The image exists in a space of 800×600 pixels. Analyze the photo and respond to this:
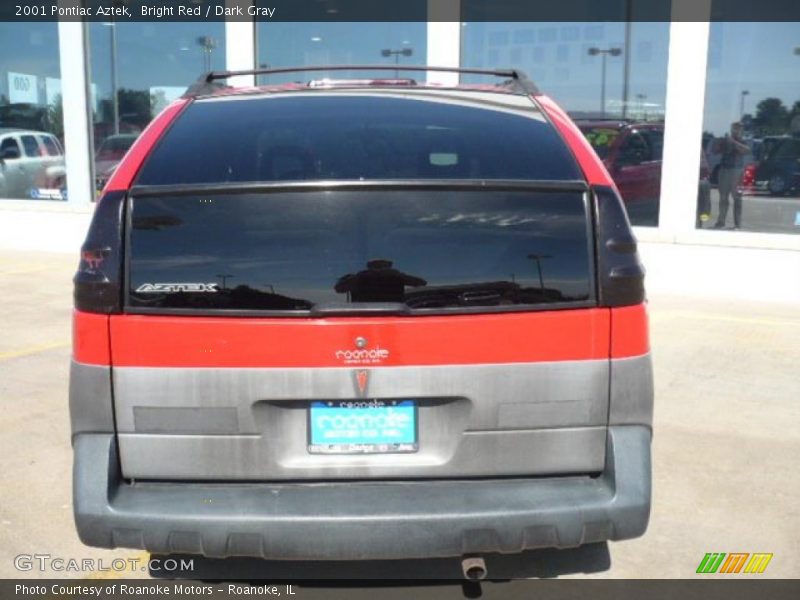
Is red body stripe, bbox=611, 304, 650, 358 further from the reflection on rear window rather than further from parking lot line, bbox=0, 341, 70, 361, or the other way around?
the reflection on rear window

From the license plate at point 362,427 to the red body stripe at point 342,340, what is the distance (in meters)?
0.16

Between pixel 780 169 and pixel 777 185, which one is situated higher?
pixel 780 169

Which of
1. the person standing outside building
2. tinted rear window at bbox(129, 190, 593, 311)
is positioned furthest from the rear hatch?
the person standing outside building

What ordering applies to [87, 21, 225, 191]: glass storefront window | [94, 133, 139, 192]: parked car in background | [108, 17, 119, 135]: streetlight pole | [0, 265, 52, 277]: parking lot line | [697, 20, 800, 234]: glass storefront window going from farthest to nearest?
[108, 17, 119, 135]: streetlight pole
[94, 133, 139, 192]: parked car in background
[87, 21, 225, 191]: glass storefront window
[0, 265, 52, 277]: parking lot line
[697, 20, 800, 234]: glass storefront window

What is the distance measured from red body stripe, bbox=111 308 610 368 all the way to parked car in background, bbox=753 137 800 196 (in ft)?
26.5

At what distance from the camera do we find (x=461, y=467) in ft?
9.58

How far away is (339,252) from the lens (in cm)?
285

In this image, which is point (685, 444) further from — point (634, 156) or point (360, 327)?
point (634, 156)

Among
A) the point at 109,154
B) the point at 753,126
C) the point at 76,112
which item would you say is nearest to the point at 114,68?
the point at 76,112

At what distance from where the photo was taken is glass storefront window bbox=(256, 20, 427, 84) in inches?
457

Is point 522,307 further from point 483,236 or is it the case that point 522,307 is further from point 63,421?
point 63,421

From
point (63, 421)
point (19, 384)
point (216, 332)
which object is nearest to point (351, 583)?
point (216, 332)

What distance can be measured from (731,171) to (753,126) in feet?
1.81

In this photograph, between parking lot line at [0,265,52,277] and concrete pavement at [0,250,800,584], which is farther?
parking lot line at [0,265,52,277]
